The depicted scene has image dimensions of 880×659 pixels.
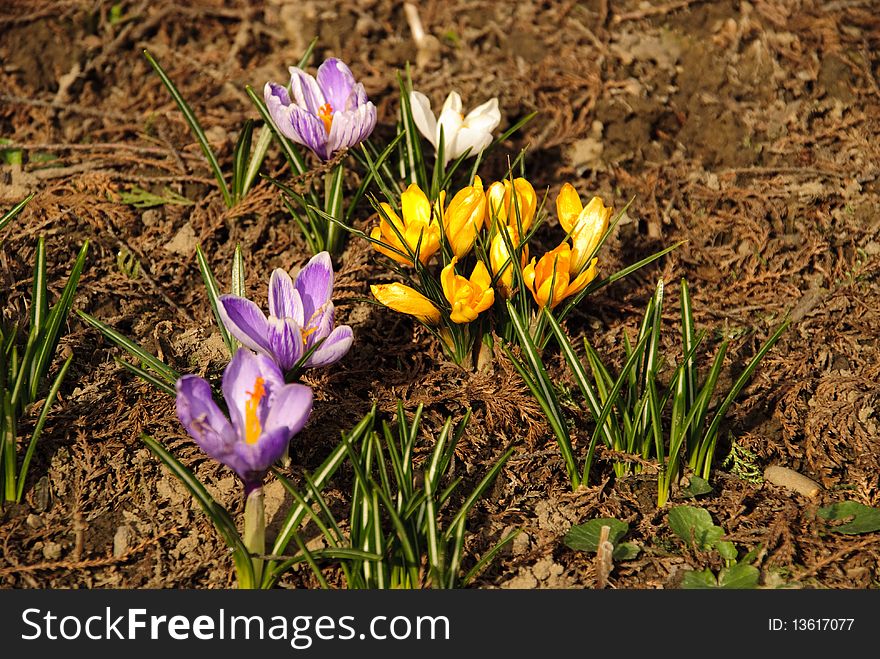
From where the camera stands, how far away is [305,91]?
97.6 inches

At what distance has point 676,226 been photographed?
9.12 ft

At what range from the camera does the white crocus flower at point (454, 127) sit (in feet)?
8.23

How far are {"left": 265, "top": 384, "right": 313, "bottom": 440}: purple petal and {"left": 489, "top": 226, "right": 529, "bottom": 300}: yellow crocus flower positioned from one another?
626 millimetres

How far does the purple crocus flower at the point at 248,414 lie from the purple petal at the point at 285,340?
11 centimetres

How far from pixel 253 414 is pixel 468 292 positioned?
0.59 m

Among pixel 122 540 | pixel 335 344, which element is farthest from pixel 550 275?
pixel 122 540

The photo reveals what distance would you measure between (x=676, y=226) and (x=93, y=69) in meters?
2.00

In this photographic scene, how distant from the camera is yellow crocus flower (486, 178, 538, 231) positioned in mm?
2203

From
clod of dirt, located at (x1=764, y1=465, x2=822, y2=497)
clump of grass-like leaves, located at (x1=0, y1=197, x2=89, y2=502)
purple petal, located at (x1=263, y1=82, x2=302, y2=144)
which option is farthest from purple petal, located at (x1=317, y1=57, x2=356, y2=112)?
clod of dirt, located at (x1=764, y1=465, x2=822, y2=497)

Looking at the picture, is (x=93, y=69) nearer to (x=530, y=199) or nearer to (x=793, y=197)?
(x=530, y=199)

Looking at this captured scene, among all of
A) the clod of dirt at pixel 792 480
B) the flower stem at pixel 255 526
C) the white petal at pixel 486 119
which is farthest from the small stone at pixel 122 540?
A: the clod of dirt at pixel 792 480

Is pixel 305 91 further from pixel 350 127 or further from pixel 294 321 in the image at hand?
pixel 294 321

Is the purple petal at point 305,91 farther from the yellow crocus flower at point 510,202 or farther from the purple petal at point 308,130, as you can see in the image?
the yellow crocus flower at point 510,202

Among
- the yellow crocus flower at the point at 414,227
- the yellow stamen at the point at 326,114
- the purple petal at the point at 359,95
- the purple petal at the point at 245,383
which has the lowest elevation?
the purple petal at the point at 245,383
